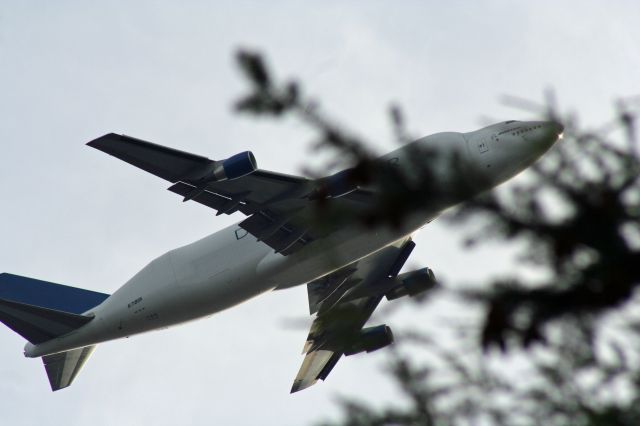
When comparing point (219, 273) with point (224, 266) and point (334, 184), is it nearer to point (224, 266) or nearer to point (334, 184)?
point (224, 266)

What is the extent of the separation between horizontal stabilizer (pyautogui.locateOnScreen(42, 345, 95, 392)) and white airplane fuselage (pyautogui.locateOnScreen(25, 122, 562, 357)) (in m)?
1.99

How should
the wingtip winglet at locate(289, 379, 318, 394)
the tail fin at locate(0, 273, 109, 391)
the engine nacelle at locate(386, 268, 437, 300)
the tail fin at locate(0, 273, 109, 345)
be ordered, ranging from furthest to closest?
the wingtip winglet at locate(289, 379, 318, 394)
the engine nacelle at locate(386, 268, 437, 300)
the tail fin at locate(0, 273, 109, 391)
the tail fin at locate(0, 273, 109, 345)

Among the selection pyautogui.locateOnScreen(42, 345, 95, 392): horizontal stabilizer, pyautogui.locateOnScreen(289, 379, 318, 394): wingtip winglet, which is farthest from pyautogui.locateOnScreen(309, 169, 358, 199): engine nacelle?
pyautogui.locateOnScreen(289, 379, 318, 394): wingtip winglet

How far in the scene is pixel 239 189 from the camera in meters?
30.6

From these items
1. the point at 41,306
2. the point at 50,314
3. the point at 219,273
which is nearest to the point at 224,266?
the point at 219,273

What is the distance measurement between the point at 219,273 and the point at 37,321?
8237 millimetres

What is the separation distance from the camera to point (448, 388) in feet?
25.6

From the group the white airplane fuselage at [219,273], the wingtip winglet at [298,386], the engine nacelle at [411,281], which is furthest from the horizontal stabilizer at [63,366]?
the engine nacelle at [411,281]

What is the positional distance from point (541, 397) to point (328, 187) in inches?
129

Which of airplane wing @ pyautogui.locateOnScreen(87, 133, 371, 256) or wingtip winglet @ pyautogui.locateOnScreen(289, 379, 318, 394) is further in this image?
wingtip winglet @ pyautogui.locateOnScreen(289, 379, 318, 394)

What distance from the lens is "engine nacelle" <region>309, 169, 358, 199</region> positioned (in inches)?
191

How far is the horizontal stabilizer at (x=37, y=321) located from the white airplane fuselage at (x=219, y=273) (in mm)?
333

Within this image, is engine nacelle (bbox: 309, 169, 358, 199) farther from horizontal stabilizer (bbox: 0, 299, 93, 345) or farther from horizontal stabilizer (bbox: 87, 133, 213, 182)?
horizontal stabilizer (bbox: 0, 299, 93, 345)

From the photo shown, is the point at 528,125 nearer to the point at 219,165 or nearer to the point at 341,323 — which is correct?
the point at 219,165
